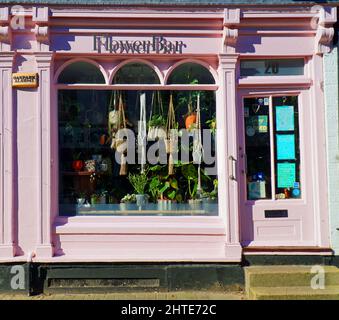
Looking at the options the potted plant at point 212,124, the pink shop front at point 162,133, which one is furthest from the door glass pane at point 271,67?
the potted plant at point 212,124

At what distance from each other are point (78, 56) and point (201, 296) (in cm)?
362

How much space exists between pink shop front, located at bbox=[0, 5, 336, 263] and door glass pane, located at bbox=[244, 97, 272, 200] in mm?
15

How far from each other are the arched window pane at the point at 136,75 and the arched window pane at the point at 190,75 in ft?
0.84

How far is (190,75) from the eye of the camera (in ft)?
22.3

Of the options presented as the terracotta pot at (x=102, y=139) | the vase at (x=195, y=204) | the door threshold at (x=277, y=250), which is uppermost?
the terracotta pot at (x=102, y=139)

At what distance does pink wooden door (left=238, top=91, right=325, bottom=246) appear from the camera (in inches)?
259

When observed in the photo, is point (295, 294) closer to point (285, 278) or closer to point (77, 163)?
point (285, 278)

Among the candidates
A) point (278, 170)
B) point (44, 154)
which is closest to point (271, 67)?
point (278, 170)

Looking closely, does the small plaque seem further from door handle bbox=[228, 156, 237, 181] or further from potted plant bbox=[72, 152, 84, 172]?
potted plant bbox=[72, 152, 84, 172]

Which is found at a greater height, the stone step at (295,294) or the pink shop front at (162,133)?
the pink shop front at (162,133)

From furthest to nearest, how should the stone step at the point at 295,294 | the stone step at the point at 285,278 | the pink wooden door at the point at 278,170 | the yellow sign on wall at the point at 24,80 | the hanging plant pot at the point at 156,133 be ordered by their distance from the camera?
the hanging plant pot at the point at 156,133 < the pink wooden door at the point at 278,170 < the yellow sign on wall at the point at 24,80 < the stone step at the point at 285,278 < the stone step at the point at 295,294

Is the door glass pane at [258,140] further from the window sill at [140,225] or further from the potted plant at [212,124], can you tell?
the window sill at [140,225]

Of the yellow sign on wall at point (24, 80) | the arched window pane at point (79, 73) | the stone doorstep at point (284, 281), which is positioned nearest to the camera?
the stone doorstep at point (284, 281)

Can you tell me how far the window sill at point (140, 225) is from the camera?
6.49 meters
